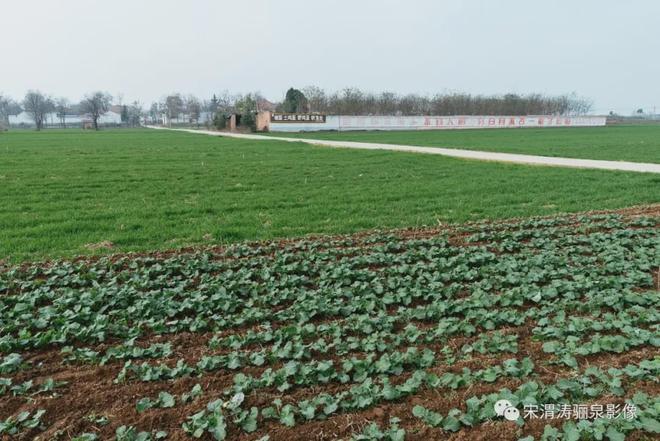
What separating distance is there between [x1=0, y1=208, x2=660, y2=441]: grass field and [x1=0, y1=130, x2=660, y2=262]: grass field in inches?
75.4

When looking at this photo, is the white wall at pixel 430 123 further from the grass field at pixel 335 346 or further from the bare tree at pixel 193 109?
the bare tree at pixel 193 109

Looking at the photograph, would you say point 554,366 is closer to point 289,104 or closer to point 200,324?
point 200,324

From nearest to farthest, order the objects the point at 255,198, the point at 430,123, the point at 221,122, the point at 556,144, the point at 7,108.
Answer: the point at 255,198
the point at 556,144
the point at 430,123
the point at 221,122
the point at 7,108

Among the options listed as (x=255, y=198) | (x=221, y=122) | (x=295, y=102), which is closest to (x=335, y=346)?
(x=255, y=198)

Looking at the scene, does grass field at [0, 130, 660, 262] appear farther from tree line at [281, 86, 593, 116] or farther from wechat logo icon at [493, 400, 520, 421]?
tree line at [281, 86, 593, 116]

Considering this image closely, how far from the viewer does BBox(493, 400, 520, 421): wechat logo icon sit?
121 inches

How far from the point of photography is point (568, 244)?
23.7 feet

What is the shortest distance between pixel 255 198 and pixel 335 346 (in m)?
8.06

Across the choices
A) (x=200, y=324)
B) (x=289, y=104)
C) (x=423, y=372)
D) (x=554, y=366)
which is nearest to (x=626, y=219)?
(x=554, y=366)

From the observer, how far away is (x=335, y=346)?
4.12 meters

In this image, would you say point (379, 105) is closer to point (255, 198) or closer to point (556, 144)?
point (556, 144)

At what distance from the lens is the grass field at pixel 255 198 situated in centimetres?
854

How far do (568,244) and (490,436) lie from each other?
5.08m

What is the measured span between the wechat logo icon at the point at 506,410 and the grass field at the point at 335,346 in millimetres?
23
